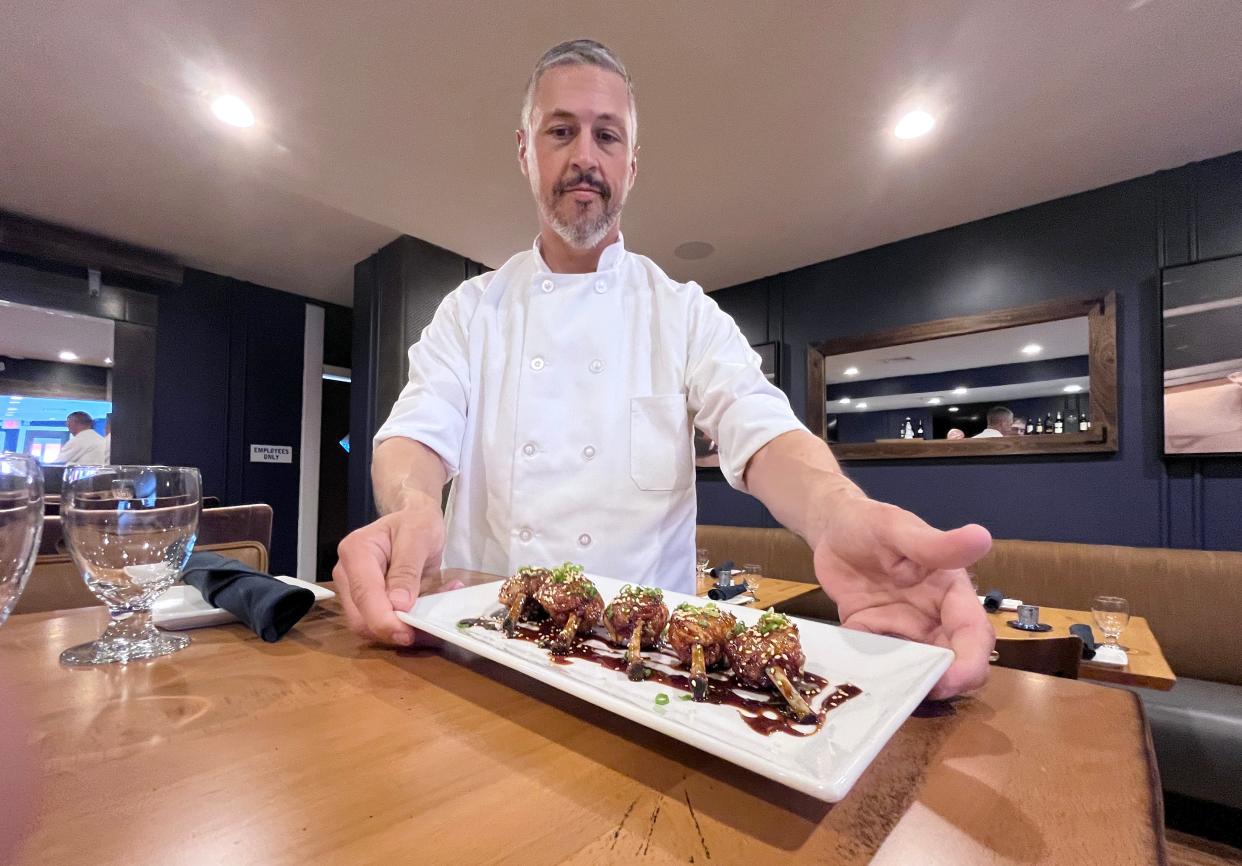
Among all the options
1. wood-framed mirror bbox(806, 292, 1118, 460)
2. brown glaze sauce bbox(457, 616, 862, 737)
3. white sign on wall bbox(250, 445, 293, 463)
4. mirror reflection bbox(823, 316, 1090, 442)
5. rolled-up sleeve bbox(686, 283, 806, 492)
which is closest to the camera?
brown glaze sauce bbox(457, 616, 862, 737)

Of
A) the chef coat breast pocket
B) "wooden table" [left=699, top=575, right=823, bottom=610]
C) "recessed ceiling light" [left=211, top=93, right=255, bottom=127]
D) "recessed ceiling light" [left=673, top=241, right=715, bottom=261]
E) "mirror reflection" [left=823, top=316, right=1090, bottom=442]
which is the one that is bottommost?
"wooden table" [left=699, top=575, right=823, bottom=610]

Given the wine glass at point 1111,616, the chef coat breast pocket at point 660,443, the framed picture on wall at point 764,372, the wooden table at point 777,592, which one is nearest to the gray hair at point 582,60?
the chef coat breast pocket at point 660,443

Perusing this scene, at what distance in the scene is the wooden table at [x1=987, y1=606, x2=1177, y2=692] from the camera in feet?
6.77

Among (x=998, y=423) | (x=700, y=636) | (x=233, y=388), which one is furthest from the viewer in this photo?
(x=233, y=388)

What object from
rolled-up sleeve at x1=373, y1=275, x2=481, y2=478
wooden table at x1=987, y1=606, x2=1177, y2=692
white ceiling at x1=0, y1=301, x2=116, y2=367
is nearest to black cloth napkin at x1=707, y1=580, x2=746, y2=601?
wooden table at x1=987, y1=606, x2=1177, y2=692

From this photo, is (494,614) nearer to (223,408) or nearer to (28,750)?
(28,750)

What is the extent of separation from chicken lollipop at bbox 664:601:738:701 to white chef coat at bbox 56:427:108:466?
596 cm

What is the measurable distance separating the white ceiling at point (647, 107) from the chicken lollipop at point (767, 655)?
246cm

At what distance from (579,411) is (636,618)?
2.74 feet

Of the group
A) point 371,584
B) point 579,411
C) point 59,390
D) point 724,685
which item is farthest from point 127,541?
point 59,390

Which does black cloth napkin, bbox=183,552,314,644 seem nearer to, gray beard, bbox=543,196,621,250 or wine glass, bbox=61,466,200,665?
wine glass, bbox=61,466,200,665

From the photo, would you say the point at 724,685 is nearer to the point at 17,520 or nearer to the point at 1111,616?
the point at 17,520

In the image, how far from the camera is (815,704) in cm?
56

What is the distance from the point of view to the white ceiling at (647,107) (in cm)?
233
